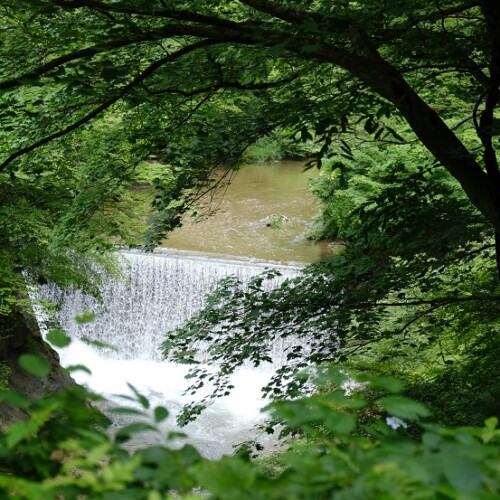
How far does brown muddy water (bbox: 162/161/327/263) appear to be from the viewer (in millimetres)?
13648

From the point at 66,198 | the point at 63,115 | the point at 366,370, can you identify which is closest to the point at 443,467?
the point at 63,115

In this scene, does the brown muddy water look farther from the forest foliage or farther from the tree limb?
the tree limb

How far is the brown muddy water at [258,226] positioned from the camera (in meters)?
13.6

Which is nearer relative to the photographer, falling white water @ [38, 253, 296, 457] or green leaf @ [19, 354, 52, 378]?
green leaf @ [19, 354, 52, 378]

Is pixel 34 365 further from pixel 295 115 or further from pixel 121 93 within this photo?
pixel 295 115

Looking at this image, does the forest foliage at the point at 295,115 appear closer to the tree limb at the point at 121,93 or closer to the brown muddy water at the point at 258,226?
the tree limb at the point at 121,93

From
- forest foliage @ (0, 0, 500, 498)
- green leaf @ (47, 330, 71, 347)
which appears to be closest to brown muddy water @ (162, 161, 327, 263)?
forest foliage @ (0, 0, 500, 498)

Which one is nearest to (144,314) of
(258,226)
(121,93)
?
(258,226)

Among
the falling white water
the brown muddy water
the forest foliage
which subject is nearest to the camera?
the forest foliage

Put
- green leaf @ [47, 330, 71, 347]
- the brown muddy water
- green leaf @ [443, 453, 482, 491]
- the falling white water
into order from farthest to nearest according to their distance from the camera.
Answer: the brown muddy water, the falling white water, green leaf @ [47, 330, 71, 347], green leaf @ [443, 453, 482, 491]

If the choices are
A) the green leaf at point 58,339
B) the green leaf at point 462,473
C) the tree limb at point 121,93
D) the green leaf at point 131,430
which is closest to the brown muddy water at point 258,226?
the tree limb at point 121,93

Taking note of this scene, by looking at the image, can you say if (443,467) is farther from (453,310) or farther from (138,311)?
(138,311)

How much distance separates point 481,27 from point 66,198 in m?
6.31

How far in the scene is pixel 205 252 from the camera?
44.2ft
